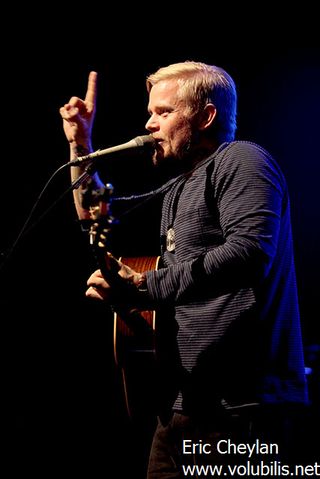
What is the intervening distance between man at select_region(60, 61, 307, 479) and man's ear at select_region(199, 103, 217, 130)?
0.22 meters

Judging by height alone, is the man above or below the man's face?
below

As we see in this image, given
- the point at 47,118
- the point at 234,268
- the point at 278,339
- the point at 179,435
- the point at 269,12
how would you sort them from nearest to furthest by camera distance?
the point at 234,268, the point at 278,339, the point at 179,435, the point at 269,12, the point at 47,118

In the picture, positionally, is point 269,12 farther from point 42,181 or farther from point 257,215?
point 257,215

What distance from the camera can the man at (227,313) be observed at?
1528 mm

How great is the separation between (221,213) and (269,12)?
2.44m

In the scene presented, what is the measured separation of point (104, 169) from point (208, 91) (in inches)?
71.1

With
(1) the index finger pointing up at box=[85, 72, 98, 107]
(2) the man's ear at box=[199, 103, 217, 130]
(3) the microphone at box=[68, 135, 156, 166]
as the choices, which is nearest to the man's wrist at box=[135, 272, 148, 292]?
(3) the microphone at box=[68, 135, 156, 166]

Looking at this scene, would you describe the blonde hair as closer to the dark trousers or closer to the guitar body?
the guitar body

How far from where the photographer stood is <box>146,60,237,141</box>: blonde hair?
2.04 m

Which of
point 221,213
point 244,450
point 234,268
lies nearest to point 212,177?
point 221,213

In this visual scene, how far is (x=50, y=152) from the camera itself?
3.68 metres

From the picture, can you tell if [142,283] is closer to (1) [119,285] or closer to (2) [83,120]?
(1) [119,285]

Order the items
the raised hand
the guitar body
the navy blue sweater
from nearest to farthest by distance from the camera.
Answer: the navy blue sweater → the guitar body → the raised hand

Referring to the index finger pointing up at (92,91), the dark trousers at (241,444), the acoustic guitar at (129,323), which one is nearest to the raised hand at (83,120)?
the index finger pointing up at (92,91)
